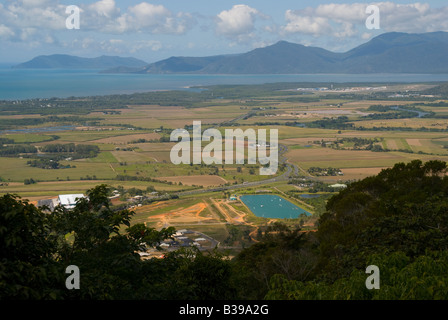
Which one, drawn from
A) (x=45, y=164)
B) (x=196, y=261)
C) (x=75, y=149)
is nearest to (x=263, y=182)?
(x=45, y=164)

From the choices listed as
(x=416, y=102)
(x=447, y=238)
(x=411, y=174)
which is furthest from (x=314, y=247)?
(x=416, y=102)

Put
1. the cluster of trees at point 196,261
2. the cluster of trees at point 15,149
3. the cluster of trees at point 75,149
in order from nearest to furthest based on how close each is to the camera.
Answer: the cluster of trees at point 196,261
the cluster of trees at point 15,149
the cluster of trees at point 75,149

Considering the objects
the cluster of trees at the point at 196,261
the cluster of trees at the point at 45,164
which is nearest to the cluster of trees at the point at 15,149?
the cluster of trees at the point at 45,164

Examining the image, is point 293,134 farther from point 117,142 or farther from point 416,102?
point 416,102

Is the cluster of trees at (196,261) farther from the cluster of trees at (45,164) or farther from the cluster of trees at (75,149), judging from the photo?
the cluster of trees at (75,149)

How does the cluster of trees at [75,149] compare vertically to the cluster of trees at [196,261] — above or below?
below

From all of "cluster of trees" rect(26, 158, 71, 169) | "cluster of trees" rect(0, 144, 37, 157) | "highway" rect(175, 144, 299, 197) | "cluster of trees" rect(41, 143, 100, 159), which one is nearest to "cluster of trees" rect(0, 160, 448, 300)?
"highway" rect(175, 144, 299, 197)

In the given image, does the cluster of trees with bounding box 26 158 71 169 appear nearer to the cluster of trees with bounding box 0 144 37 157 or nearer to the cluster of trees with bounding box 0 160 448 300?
the cluster of trees with bounding box 0 144 37 157

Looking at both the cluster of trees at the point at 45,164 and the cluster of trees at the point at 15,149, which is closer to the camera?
the cluster of trees at the point at 45,164

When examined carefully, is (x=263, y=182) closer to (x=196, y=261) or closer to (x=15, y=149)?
(x=15, y=149)
